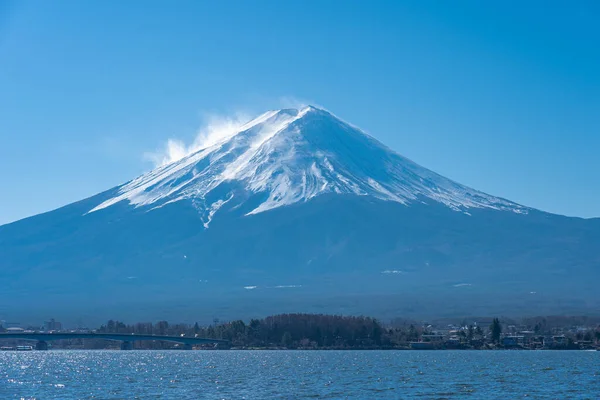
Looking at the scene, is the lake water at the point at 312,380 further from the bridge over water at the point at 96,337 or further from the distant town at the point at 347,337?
the distant town at the point at 347,337

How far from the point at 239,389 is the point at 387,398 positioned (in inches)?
344

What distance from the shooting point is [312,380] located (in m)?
60.4

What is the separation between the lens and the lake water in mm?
50906

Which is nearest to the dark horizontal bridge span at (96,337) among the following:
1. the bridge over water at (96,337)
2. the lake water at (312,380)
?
the bridge over water at (96,337)

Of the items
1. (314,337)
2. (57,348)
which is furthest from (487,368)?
(57,348)

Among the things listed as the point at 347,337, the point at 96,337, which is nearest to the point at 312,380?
the point at 96,337

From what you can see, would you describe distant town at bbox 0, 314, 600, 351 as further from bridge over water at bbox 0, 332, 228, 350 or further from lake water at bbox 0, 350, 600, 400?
lake water at bbox 0, 350, 600, 400

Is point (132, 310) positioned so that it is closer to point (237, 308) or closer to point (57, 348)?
point (237, 308)

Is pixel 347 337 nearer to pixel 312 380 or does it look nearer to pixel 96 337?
pixel 96 337

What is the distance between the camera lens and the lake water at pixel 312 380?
50.9 m

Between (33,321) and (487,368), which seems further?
(33,321)

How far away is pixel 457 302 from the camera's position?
17550 cm

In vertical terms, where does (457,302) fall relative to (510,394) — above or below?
above

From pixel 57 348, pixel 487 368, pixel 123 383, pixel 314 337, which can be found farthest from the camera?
pixel 57 348
